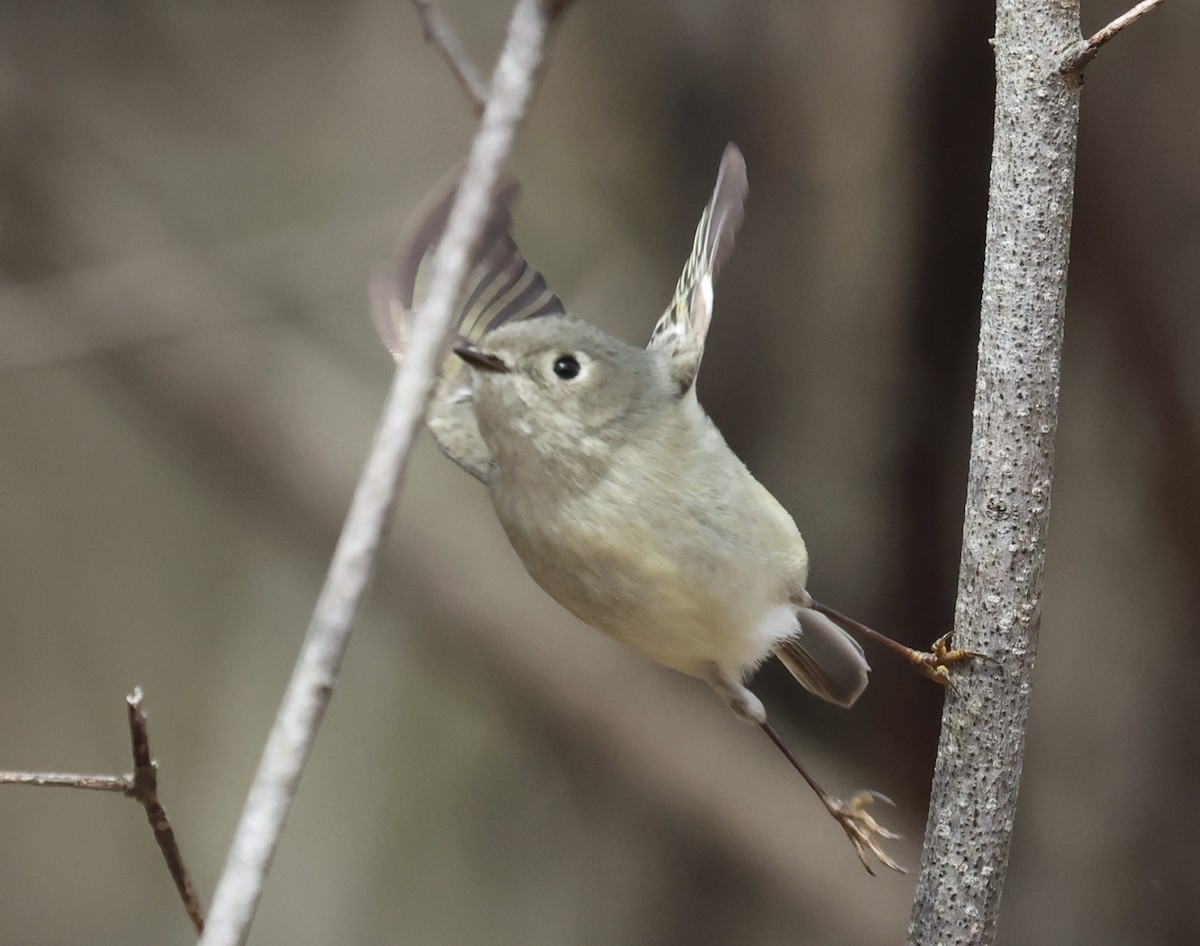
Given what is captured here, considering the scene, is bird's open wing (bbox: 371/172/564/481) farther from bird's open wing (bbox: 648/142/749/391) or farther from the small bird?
bird's open wing (bbox: 648/142/749/391)

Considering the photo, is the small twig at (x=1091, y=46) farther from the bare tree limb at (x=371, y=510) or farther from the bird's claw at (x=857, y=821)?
the bird's claw at (x=857, y=821)

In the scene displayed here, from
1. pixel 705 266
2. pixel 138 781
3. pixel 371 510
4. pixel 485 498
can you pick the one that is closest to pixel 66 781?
pixel 138 781

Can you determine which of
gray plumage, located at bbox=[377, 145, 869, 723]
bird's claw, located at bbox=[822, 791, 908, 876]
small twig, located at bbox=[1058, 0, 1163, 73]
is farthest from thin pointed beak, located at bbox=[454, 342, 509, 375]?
bird's claw, located at bbox=[822, 791, 908, 876]

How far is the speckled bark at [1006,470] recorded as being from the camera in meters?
1.07

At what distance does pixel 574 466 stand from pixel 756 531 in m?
0.22

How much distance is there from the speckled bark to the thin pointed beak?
436mm

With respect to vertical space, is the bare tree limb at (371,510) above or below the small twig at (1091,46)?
below

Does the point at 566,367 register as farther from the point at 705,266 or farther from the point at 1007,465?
the point at 1007,465

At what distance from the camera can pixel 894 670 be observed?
2.54m

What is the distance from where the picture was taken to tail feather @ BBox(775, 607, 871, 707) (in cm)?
164

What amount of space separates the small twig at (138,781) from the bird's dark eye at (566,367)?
53 cm

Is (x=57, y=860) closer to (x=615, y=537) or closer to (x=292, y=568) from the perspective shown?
(x=292, y=568)

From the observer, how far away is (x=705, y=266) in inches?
59.5

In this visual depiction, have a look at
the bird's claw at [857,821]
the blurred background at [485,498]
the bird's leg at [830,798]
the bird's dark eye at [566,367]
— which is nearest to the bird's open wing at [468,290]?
the bird's dark eye at [566,367]
